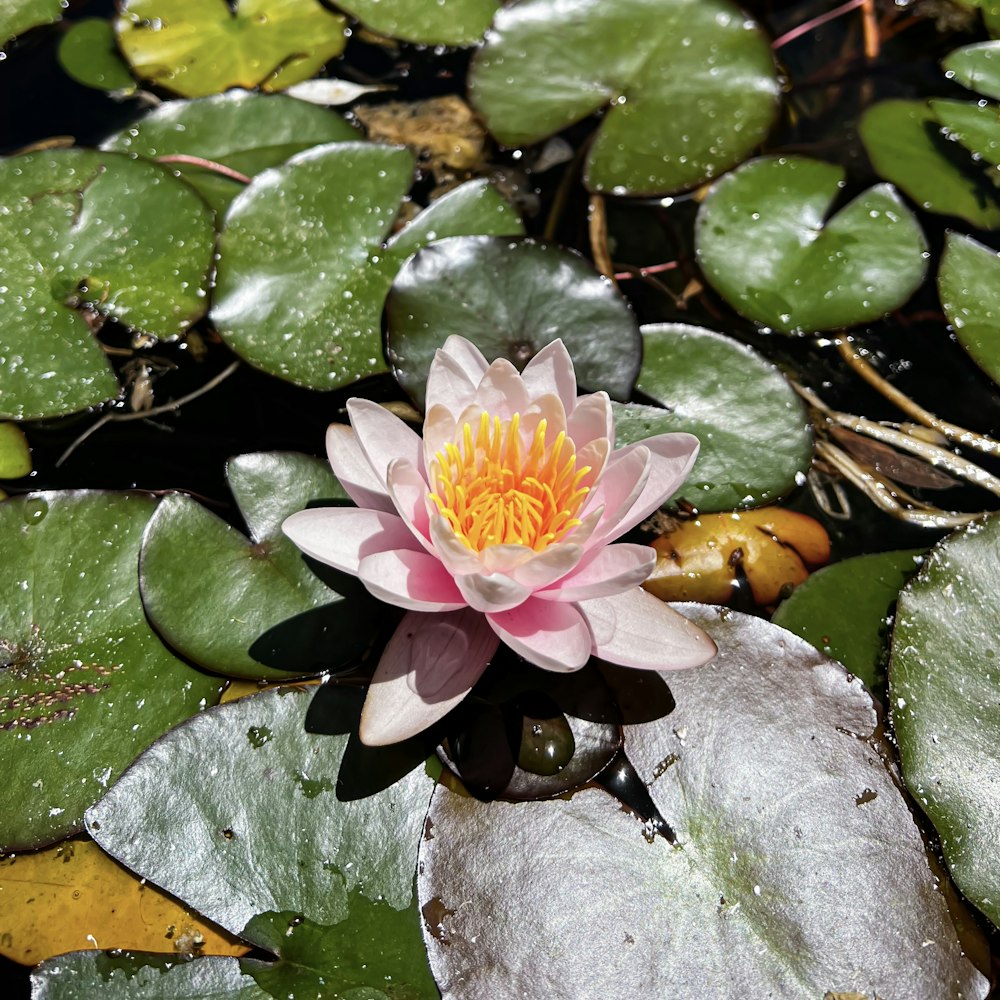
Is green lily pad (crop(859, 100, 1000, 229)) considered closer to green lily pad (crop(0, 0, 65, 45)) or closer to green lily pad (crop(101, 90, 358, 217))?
green lily pad (crop(101, 90, 358, 217))

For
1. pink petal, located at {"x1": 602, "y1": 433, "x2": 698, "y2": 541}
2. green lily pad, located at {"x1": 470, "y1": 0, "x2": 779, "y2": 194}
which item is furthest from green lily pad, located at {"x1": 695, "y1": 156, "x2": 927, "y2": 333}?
pink petal, located at {"x1": 602, "y1": 433, "x2": 698, "y2": 541}

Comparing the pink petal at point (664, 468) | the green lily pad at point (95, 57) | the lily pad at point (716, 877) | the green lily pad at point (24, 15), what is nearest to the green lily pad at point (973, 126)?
the pink petal at point (664, 468)

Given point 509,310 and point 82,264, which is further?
point 82,264

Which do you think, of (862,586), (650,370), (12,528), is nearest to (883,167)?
(650,370)

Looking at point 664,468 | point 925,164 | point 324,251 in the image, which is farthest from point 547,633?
point 925,164

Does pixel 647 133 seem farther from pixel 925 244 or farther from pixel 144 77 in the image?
pixel 144 77

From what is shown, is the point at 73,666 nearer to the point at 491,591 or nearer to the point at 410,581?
the point at 410,581

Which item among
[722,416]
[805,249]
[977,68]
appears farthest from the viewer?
[977,68]
